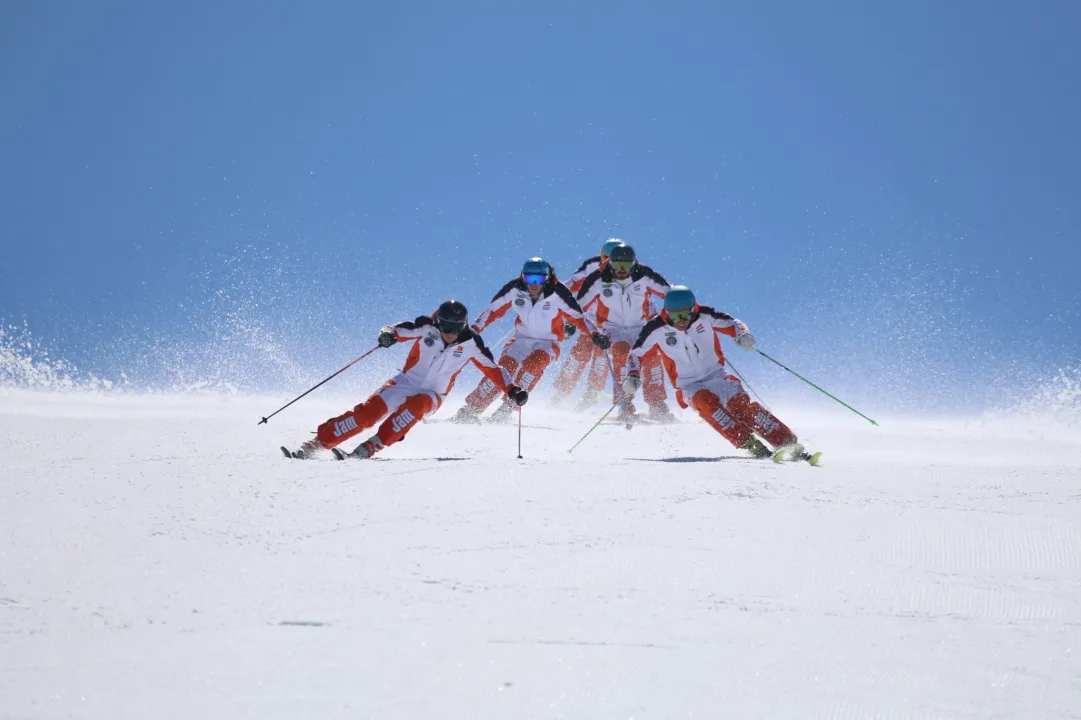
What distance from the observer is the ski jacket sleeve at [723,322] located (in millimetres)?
9976

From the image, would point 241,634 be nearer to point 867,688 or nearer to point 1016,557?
point 867,688

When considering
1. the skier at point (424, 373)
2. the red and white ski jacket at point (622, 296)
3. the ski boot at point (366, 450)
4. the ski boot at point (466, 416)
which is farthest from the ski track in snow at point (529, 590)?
the red and white ski jacket at point (622, 296)

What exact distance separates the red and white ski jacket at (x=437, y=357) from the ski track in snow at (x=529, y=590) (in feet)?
6.74

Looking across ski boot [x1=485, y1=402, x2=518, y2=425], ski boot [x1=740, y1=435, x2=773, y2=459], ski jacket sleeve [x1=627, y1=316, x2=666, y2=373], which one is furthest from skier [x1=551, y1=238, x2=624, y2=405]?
ski boot [x1=740, y1=435, x2=773, y2=459]

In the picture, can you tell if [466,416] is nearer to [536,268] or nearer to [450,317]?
[536,268]

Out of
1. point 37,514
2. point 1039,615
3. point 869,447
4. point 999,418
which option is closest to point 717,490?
point 1039,615

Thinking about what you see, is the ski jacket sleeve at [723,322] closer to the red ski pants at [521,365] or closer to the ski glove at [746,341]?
the ski glove at [746,341]

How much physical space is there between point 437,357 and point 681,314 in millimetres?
2524

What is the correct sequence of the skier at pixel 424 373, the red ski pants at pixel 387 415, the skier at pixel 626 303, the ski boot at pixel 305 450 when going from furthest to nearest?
the skier at pixel 626 303 < the skier at pixel 424 373 < the red ski pants at pixel 387 415 < the ski boot at pixel 305 450

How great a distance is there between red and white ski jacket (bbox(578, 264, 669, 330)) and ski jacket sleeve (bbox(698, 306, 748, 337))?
3.66 m

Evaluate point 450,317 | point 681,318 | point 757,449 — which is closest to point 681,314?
point 681,318

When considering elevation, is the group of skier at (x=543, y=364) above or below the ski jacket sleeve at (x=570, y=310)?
below

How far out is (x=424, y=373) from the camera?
949 cm

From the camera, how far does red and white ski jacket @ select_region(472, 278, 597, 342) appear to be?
42.7ft
